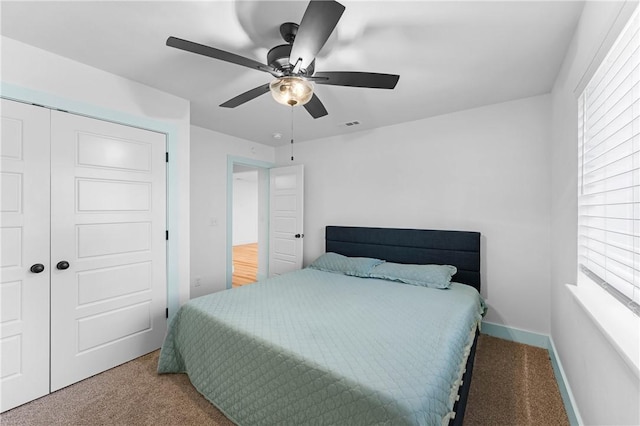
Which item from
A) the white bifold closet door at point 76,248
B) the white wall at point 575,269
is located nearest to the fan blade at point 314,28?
the white wall at point 575,269

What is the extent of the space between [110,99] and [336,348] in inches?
103

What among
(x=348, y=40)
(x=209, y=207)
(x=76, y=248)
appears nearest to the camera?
(x=348, y=40)

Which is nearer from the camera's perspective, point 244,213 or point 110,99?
point 110,99

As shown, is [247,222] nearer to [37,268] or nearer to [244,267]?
[244,267]

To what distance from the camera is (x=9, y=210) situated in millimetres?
1824

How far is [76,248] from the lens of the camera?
2125 mm

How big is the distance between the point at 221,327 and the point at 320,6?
186 centimetres

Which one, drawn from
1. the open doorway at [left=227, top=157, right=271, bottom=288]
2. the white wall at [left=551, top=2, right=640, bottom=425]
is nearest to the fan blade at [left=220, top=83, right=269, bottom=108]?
the white wall at [left=551, top=2, right=640, bottom=425]

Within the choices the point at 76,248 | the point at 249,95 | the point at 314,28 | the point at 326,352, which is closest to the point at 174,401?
the point at 326,352

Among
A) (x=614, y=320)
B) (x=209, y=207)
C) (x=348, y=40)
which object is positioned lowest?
(x=614, y=320)

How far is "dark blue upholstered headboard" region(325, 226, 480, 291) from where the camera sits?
9.34 ft

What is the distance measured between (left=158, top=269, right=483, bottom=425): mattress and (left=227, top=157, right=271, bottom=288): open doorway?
204 centimetres

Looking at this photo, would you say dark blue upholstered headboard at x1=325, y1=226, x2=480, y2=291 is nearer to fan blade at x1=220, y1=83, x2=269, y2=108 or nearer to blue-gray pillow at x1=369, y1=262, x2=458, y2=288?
blue-gray pillow at x1=369, y1=262, x2=458, y2=288

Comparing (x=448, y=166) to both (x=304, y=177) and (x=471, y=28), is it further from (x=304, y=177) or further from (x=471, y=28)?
(x=304, y=177)
